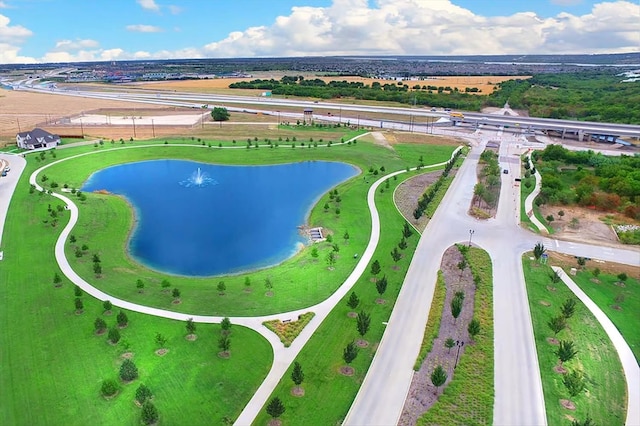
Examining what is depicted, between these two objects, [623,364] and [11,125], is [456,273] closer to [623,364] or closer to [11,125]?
[623,364]

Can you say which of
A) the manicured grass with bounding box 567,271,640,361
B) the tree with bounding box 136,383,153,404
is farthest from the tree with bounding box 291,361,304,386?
the manicured grass with bounding box 567,271,640,361

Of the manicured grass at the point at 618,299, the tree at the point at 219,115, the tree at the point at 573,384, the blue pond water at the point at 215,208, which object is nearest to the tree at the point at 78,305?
the blue pond water at the point at 215,208

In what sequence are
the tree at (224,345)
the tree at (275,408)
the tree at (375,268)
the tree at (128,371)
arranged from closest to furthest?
the tree at (275,408) < the tree at (128,371) < the tree at (224,345) < the tree at (375,268)

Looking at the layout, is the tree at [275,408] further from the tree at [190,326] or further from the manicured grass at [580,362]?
the manicured grass at [580,362]

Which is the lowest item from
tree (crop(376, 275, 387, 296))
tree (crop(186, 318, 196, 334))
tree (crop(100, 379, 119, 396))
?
tree (crop(100, 379, 119, 396))

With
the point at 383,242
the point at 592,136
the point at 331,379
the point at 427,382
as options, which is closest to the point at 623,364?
the point at 427,382

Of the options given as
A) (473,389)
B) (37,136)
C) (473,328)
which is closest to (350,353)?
(473,389)

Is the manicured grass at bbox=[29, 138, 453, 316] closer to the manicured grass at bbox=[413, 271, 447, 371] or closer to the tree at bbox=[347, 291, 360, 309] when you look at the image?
the tree at bbox=[347, 291, 360, 309]

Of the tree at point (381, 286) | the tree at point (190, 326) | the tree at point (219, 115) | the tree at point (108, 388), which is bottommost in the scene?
the tree at point (108, 388)
